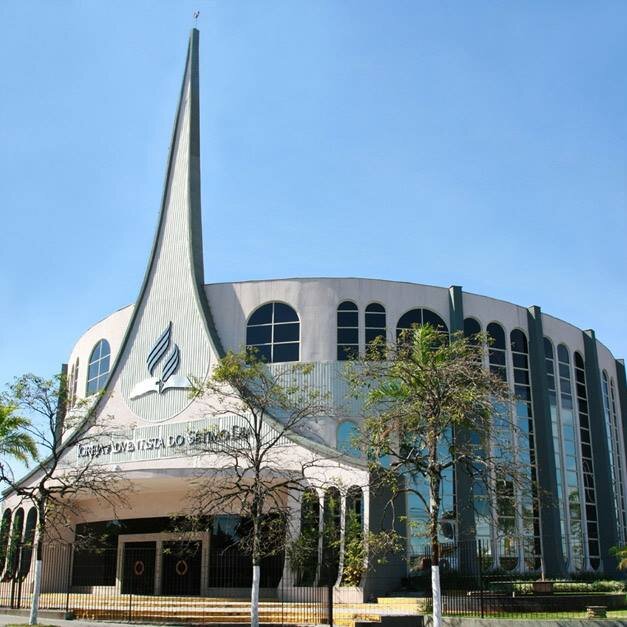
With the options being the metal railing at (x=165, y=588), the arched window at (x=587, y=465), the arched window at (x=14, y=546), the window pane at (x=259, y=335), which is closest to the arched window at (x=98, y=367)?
the arched window at (x=14, y=546)

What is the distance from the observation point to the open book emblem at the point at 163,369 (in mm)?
36344

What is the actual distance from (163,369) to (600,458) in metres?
21.3

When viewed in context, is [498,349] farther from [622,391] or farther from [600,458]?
[622,391]

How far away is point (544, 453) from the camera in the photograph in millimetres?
37281

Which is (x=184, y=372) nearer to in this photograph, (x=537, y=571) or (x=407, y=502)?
(x=407, y=502)

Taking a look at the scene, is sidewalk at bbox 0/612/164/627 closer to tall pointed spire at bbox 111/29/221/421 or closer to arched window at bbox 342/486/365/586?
arched window at bbox 342/486/365/586

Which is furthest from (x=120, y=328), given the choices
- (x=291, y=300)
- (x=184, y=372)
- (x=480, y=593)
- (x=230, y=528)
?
(x=480, y=593)

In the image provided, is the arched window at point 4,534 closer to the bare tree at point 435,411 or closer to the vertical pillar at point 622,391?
the bare tree at point 435,411

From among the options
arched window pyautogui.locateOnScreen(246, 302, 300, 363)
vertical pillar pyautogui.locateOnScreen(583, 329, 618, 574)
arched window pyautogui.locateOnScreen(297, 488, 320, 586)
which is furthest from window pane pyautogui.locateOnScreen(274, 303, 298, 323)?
vertical pillar pyautogui.locateOnScreen(583, 329, 618, 574)

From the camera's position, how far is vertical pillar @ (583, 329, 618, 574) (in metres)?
38.5

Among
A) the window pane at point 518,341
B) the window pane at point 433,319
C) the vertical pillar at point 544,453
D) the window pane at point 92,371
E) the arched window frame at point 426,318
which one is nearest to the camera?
the vertical pillar at point 544,453

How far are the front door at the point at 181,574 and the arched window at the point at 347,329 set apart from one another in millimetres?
10033

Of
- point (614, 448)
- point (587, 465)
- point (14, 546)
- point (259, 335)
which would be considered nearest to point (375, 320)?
point (259, 335)

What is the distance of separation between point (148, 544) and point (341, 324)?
1241cm
